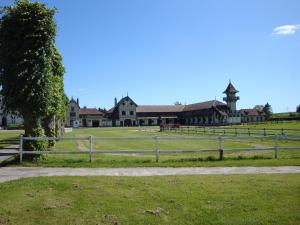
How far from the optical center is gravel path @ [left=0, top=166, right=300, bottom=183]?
1320cm

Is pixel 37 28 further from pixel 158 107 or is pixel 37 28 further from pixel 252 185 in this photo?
pixel 158 107

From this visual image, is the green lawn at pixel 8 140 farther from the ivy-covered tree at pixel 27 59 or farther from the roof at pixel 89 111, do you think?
the roof at pixel 89 111

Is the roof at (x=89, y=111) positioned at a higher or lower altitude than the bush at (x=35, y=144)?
higher

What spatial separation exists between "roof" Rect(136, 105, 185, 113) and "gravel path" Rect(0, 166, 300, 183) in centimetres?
11167

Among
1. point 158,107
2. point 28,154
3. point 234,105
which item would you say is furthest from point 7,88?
point 158,107

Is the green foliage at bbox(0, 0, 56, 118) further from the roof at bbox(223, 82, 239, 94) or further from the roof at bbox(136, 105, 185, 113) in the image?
the roof at bbox(136, 105, 185, 113)

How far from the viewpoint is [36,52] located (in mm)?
17891

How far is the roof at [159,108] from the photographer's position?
12755 cm

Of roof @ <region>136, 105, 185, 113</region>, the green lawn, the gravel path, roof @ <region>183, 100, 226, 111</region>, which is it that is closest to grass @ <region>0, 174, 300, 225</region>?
the gravel path

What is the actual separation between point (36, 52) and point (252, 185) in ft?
40.4

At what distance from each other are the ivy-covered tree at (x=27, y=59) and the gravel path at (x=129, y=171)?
3575 millimetres

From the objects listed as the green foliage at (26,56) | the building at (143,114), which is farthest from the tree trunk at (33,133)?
the building at (143,114)

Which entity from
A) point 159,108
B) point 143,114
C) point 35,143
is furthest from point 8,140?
point 159,108

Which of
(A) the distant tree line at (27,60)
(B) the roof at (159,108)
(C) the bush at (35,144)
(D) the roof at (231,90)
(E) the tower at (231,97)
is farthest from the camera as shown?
(B) the roof at (159,108)
